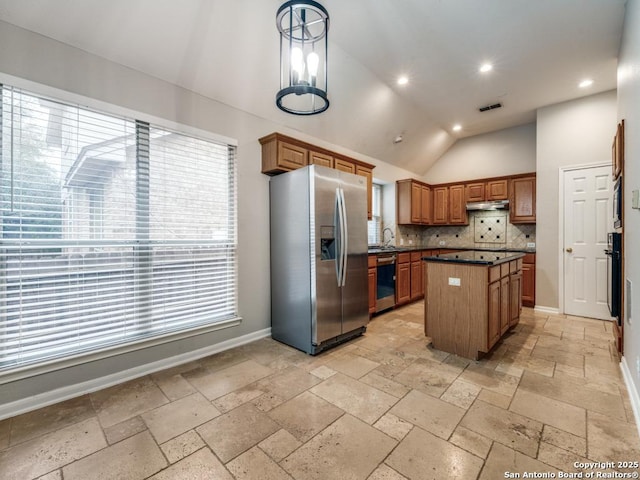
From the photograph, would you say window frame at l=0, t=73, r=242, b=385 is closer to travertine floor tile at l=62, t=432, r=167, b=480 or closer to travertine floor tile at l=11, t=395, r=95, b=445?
travertine floor tile at l=11, t=395, r=95, b=445

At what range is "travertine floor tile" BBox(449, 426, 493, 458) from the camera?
5.31 feet

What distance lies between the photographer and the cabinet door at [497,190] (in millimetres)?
5258

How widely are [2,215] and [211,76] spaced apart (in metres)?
1.96

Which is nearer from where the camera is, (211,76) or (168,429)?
(168,429)

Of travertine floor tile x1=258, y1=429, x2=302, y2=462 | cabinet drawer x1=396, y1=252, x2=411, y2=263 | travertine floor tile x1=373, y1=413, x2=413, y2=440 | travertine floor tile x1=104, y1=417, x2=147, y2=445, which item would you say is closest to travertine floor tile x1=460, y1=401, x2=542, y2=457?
travertine floor tile x1=373, y1=413, x2=413, y2=440

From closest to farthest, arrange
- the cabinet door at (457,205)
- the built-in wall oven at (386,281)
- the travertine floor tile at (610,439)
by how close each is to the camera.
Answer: the travertine floor tile at (610,439), the built-in wall oven at (386,281), the cabinet door at (457,205)

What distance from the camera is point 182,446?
168 cm

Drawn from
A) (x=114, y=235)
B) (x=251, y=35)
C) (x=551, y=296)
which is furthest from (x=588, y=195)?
(x=114, y=235)

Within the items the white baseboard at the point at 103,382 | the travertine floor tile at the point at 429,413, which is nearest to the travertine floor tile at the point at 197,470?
the travertine floor tile at the point at 429,413

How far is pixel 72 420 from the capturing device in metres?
1.92

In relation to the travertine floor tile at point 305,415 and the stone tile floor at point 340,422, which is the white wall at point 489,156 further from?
the travertine floor tile at point 305,415

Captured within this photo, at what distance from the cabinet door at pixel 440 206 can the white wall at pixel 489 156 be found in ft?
1.48

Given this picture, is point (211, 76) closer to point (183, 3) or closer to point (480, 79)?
point (183, 3)

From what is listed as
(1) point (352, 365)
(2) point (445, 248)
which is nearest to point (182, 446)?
(1) point (352, 365)
